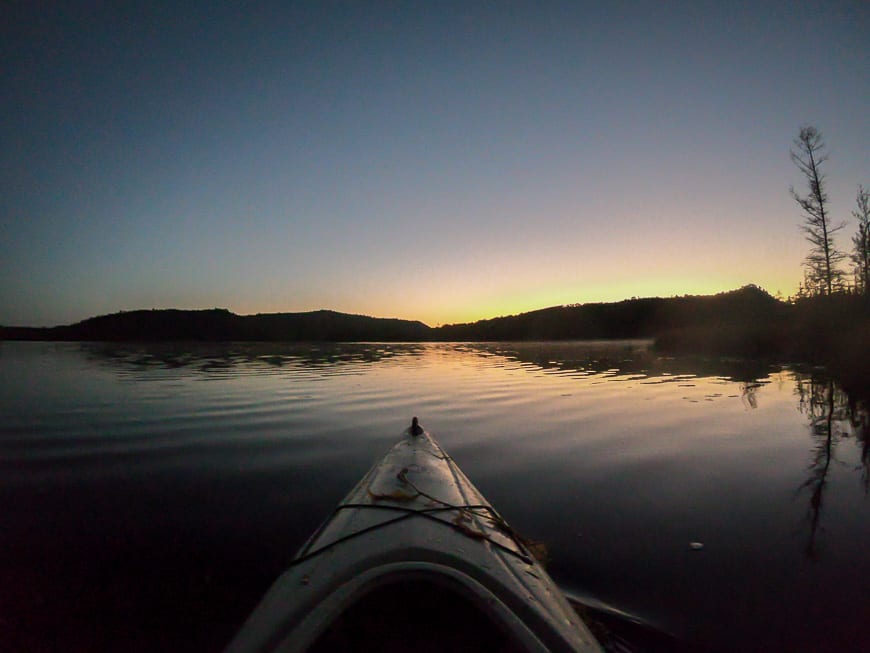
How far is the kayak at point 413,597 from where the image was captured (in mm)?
2088

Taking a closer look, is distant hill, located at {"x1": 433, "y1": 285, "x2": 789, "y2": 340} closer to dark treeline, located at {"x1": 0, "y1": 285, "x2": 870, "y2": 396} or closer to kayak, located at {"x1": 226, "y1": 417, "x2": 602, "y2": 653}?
dark treeline, located at {"x1": 0, "y1": 285, "x2": 870, "y2": 396}

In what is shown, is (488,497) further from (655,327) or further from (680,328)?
(655,327)

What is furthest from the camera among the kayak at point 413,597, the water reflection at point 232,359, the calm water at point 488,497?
the water reflection at point 232,359

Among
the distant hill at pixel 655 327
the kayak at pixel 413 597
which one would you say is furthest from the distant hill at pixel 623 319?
the kayak at pixel 413 597

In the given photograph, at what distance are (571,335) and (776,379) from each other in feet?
224

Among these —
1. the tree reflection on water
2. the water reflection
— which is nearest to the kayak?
the tree reflection on water

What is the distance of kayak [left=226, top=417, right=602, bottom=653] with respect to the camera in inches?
82.2

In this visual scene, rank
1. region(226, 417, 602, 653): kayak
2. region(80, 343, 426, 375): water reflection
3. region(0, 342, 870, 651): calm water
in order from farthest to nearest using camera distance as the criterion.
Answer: region(80, 343, 426, 375): water reflection → region(0, 342, 870, 651): calm water → region(226, 417, 602, 653): kayak

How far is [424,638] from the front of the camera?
216 centimetres

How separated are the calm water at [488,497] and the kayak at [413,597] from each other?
1057 mm

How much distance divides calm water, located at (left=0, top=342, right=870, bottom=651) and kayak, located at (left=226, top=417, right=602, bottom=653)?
1.06 m

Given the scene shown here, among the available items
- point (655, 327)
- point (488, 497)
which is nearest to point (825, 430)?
point (488, 497)

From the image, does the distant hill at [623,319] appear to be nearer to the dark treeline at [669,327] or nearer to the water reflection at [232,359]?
the dark treeline at [669,327]

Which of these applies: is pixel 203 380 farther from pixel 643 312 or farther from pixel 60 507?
pixel 643 312
